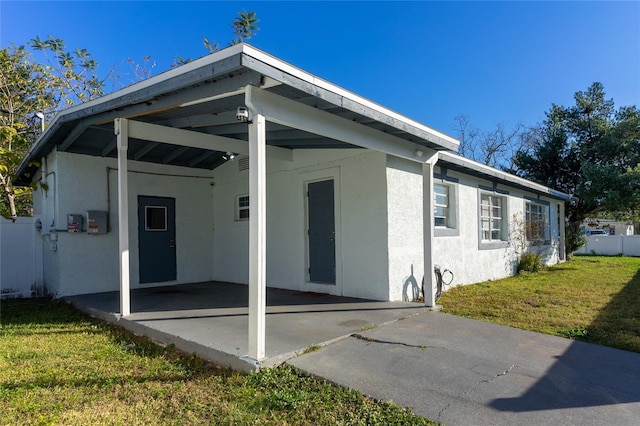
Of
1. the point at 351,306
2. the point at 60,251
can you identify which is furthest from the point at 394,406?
the point at 60,251

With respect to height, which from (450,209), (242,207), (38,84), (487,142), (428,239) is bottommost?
(428,239)

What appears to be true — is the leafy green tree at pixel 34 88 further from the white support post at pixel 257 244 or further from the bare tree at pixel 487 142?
the bare tree at pixel 487 142

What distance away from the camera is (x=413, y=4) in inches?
410

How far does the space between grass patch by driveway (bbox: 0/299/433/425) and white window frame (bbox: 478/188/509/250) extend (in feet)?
25.4

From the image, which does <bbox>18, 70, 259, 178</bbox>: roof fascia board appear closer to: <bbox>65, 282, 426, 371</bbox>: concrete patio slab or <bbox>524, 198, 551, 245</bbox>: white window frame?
<bbox>65, 282, 426, 371</bbox>: concrete patio slab

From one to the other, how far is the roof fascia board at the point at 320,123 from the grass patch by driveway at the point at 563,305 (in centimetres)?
283

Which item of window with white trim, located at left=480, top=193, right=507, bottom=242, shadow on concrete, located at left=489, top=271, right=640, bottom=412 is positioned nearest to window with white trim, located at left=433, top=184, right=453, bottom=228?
window with white trim, located at left=480, top=193, right=507, bottom=242

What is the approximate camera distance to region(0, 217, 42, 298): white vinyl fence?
808 centimetres

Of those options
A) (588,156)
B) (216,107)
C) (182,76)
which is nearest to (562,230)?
(588,156)

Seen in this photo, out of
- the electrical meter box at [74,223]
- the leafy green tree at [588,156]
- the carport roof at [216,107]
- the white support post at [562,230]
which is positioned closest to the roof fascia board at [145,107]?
the carport roof at [216,107]

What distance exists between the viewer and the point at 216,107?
475 cm

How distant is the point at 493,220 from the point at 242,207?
6.89 m

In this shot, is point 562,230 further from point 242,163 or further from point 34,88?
point 34,88

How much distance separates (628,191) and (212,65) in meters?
16.5
